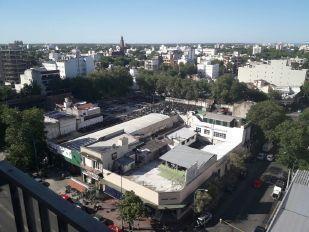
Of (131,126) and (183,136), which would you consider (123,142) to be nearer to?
(131,126)

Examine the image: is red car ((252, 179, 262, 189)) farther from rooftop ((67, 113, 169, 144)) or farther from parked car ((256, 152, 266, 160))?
rooftop ((67, 113, 169, 144))

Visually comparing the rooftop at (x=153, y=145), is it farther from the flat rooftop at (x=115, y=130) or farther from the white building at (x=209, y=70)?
the white building at (x=209, y=70)

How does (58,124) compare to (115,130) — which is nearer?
(115,130)

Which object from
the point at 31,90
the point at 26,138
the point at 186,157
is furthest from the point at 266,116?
the point at 31,90

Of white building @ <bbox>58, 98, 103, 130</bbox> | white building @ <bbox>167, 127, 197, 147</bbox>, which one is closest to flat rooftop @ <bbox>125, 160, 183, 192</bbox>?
white building @ <bbox>167, 127, 197, 147</bbox>

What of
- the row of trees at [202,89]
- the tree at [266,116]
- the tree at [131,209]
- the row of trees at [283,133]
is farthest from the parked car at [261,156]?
the row of trees at [202,89]

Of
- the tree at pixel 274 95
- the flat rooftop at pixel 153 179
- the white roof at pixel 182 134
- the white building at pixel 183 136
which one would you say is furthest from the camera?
the tree at pixel 274 95
